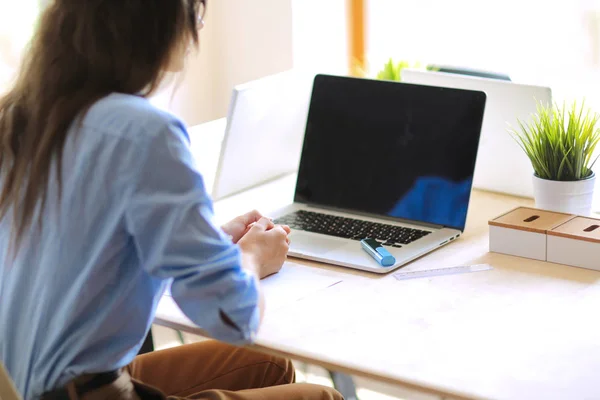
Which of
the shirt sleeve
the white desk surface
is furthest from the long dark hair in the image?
the white desk surface

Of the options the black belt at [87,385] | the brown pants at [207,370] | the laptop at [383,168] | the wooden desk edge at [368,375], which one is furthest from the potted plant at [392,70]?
the black belt at [87,385]

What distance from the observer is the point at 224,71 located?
9.37 feet

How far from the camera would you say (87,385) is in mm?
1150

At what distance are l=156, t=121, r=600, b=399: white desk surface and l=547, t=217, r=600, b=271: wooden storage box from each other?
17 millimetres

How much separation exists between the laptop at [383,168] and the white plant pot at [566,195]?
5.7 inches

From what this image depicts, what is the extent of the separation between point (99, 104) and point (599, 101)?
171 cm

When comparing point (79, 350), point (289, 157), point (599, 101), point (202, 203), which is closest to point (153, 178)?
point (202, 203)

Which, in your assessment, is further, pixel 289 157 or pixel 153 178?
pixel 289 157

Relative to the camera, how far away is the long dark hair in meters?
1.11

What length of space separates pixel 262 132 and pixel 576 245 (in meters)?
0.74

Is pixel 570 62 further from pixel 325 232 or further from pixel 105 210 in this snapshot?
pixel 105 210

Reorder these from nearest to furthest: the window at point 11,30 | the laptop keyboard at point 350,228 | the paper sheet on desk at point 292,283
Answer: the paper sheet on desk at point 292,283, the laptop keyboard at point 350,228, the window at point 11,30

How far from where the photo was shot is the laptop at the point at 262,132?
6.14ft

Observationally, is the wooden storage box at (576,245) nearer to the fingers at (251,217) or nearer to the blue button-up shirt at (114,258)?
the fingers at (251,217)
